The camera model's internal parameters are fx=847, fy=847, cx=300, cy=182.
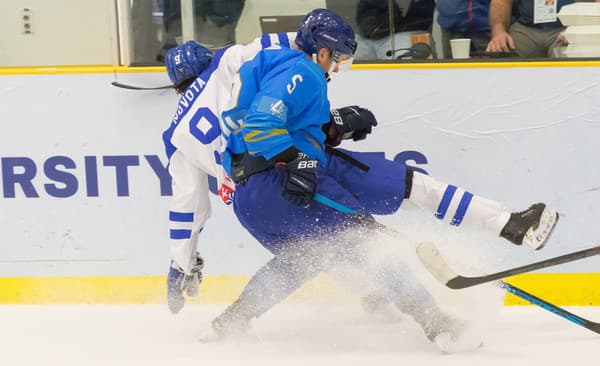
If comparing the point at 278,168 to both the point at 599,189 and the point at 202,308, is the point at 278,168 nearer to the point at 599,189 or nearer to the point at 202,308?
the point at 202,308

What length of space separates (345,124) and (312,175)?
339 mm

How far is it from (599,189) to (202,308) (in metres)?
1.56

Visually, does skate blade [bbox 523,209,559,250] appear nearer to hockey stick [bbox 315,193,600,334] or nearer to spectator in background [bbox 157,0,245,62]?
hockey stick [bbox 315,193,600,334]

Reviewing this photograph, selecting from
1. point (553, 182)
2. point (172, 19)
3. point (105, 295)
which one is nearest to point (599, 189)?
point (553, 182)

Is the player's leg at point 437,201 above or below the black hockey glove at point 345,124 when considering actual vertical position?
below

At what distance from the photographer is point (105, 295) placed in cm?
336

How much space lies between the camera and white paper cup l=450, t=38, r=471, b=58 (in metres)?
3.20

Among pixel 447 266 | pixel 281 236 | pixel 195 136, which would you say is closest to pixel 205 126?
pixel 195 136

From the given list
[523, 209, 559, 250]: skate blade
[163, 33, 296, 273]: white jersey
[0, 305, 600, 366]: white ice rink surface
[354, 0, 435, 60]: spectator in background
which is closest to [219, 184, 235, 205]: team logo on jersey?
[163, 33, 296, 273]: white jersey

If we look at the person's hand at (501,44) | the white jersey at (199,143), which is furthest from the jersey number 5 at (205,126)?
the person's hand at (501,44)

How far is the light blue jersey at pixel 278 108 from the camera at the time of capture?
2342 millimetres

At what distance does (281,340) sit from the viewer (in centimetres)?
283

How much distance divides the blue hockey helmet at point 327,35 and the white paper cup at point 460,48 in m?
0.78

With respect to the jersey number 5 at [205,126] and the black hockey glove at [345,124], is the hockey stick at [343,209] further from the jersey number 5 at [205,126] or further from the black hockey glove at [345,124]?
the jersey number 5 at [205,126]
